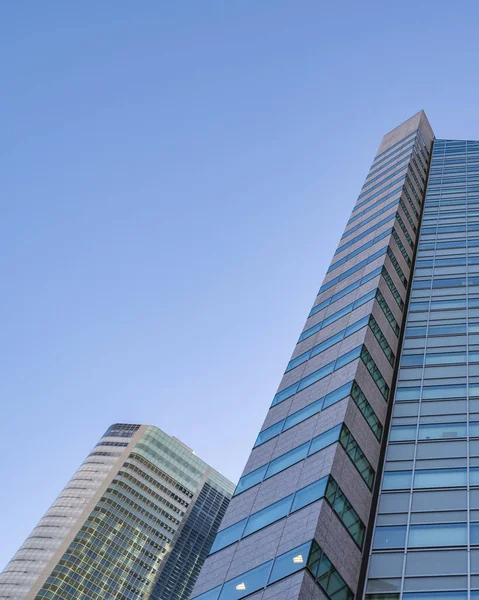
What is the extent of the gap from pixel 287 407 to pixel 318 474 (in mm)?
9036

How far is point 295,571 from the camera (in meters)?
24.2

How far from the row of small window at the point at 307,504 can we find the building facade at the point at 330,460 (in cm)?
6

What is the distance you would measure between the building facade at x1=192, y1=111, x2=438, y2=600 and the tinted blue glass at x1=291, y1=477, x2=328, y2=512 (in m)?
0.06

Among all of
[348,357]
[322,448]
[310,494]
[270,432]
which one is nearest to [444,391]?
[348,357]

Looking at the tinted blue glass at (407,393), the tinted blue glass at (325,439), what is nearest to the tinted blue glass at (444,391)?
the tinted blue glass at (407,393)

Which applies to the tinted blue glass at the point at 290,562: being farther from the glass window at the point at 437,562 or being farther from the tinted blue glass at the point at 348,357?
the tinted blue glass at the point at 348,357

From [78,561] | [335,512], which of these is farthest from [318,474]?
[78,561]

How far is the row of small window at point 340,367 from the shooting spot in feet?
119

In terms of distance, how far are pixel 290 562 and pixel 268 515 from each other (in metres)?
4.38

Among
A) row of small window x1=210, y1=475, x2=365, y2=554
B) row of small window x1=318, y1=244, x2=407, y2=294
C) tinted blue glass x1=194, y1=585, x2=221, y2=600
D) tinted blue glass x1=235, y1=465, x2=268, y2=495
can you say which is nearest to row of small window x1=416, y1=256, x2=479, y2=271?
row of small window x1=318, y1=244, x2=407, y2=294

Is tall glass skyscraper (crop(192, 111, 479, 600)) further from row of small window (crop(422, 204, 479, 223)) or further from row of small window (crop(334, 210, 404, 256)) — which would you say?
row of small window (crop(422, 204, 479, 223))

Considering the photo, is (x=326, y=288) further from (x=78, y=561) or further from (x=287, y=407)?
(x=78, y=561)

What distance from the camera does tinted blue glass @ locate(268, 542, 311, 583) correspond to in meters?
24.5

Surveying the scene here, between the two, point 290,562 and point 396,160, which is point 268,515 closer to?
point 290,562
